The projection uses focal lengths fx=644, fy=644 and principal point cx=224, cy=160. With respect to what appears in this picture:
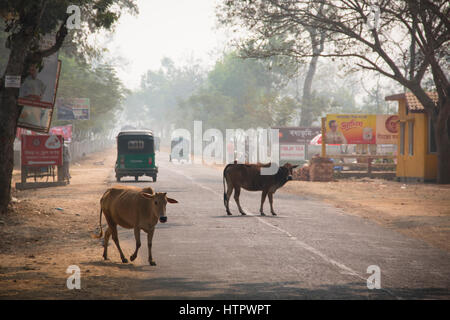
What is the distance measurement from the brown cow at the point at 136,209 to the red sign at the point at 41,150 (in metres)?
17.3

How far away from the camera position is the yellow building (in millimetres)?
33812

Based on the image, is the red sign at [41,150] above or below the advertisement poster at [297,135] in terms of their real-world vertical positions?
below

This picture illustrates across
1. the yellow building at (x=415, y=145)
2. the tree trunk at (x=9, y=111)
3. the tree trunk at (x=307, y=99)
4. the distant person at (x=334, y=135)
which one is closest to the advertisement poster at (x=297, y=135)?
the distant person at (x=334, y=135)

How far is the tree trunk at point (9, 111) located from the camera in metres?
16.1

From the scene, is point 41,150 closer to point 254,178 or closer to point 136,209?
point 254,178

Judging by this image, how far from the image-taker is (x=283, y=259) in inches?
412

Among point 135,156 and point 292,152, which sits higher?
point 292,152

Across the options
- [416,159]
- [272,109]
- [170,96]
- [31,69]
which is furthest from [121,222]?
[170,96]

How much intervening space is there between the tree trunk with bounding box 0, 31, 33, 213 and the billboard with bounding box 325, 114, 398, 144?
2477 cm

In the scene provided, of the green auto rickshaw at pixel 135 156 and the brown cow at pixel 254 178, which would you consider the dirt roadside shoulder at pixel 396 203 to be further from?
the green auto rickshaw at pixel 135 156

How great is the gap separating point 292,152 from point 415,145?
35.3 ft

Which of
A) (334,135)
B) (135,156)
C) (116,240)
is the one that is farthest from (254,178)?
(334,135)

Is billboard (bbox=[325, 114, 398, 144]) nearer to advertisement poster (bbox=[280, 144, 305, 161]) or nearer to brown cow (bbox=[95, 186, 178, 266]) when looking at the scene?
advertisement poster (bbox=[280, 144, 305, 161])
